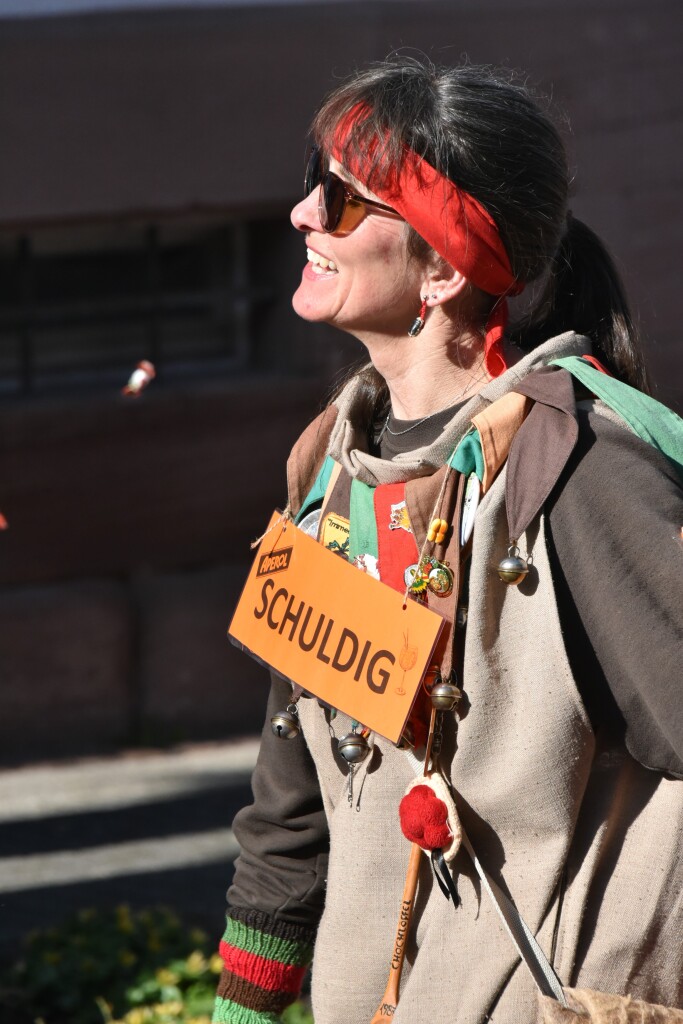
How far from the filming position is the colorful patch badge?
6.77ft

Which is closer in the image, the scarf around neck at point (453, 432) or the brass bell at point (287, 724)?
the scarf around neck at point (453, 432)

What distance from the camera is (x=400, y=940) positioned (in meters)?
1.95

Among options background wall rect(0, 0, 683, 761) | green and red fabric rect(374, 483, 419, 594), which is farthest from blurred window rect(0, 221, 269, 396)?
green and red fabric rect(374, 483, 419, 594)

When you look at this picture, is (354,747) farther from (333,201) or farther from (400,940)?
(333,201)

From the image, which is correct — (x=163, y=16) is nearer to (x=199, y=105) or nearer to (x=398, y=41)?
(x=199, y=105)

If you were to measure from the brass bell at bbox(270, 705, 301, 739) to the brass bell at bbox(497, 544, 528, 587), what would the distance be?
1.78ft

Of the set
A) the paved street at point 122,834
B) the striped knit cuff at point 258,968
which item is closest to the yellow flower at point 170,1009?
the paved street at point 122,834

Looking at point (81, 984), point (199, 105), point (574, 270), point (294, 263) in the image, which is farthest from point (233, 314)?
point (574, 270)

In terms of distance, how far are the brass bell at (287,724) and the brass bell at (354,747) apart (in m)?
0.19

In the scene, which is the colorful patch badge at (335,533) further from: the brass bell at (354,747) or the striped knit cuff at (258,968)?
the striped knit cuff at (258,968)

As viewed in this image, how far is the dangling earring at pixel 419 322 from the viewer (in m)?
2.07

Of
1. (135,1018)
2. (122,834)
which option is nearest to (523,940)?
(135,1018)

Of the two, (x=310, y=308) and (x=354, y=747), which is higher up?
(x=310, y=308)

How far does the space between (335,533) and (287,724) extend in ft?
0.99
